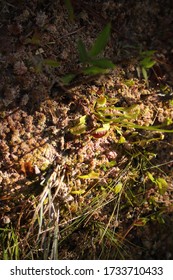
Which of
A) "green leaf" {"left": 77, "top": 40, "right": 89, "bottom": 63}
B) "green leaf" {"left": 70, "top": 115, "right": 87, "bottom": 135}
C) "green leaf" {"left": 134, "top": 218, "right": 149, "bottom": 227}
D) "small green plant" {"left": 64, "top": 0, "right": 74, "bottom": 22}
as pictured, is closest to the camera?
"green leaf" {"left": 77, "top": 40, "right": 89, "bottom": 63}

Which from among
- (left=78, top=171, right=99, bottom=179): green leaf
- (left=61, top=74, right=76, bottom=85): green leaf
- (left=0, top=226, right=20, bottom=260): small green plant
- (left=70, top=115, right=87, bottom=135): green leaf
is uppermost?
(left=61, top=74, right=76, bottom=85): green leaf

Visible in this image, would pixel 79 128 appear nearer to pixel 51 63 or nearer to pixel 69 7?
pixel 51 63

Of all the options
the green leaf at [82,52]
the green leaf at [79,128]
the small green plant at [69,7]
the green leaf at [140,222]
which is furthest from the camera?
the green leaf at [140,222]

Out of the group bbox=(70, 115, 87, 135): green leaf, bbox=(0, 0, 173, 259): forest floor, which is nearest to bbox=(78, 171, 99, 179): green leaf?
bbox=(0, 0, 173, 259): forest floor

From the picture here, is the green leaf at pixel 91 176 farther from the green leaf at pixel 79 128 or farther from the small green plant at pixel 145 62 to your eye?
the small green plant at pixel 145 62

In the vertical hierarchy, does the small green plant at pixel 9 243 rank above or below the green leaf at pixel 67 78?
below

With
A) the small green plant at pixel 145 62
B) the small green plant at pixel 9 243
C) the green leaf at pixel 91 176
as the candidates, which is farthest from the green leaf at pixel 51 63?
the small green plant at pixel 9 243

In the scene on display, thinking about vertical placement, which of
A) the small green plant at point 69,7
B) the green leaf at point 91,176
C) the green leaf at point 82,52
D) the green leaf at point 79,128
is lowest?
the green leaf at point 91,176

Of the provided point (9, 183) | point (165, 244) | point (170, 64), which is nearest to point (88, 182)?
point (9, 183)

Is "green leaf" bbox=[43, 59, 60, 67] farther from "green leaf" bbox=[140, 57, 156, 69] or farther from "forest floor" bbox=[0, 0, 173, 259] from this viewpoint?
"green leaf" bbox=[140, 57, 156, 69]
